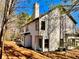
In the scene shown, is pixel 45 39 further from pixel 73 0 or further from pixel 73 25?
pixel 73 0

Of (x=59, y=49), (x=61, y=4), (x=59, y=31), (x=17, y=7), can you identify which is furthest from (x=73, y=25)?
(x=17, y=7)

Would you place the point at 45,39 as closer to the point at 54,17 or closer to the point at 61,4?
the point at 54,17

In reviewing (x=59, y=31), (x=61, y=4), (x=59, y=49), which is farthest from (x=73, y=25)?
(x=61, y=4)

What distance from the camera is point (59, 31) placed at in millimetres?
37656

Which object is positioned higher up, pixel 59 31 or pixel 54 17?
pixel 54 17

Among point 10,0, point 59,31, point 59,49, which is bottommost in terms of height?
point 59,49

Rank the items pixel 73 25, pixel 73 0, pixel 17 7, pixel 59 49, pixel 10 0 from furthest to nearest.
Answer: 1. pixel 73 25
2. pixel 59 49
3. pixel 73 0
4. pixel 17 7
5. pixel 10 0

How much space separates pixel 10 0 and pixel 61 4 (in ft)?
25.9

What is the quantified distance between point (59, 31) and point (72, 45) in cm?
370

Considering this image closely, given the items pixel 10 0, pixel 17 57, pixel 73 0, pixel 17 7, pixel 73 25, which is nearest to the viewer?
pixel 10 0

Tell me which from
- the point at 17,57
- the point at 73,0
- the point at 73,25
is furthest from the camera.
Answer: the point at 73,25

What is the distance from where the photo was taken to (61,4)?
73.1 ft

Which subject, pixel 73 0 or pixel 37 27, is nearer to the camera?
pixel 73 0

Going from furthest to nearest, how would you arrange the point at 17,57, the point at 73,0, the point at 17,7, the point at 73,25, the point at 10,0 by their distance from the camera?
the point at 73,25 < the point at 17,57 < the point at 73,0 < the point at 17,7 < the point at 10,0
